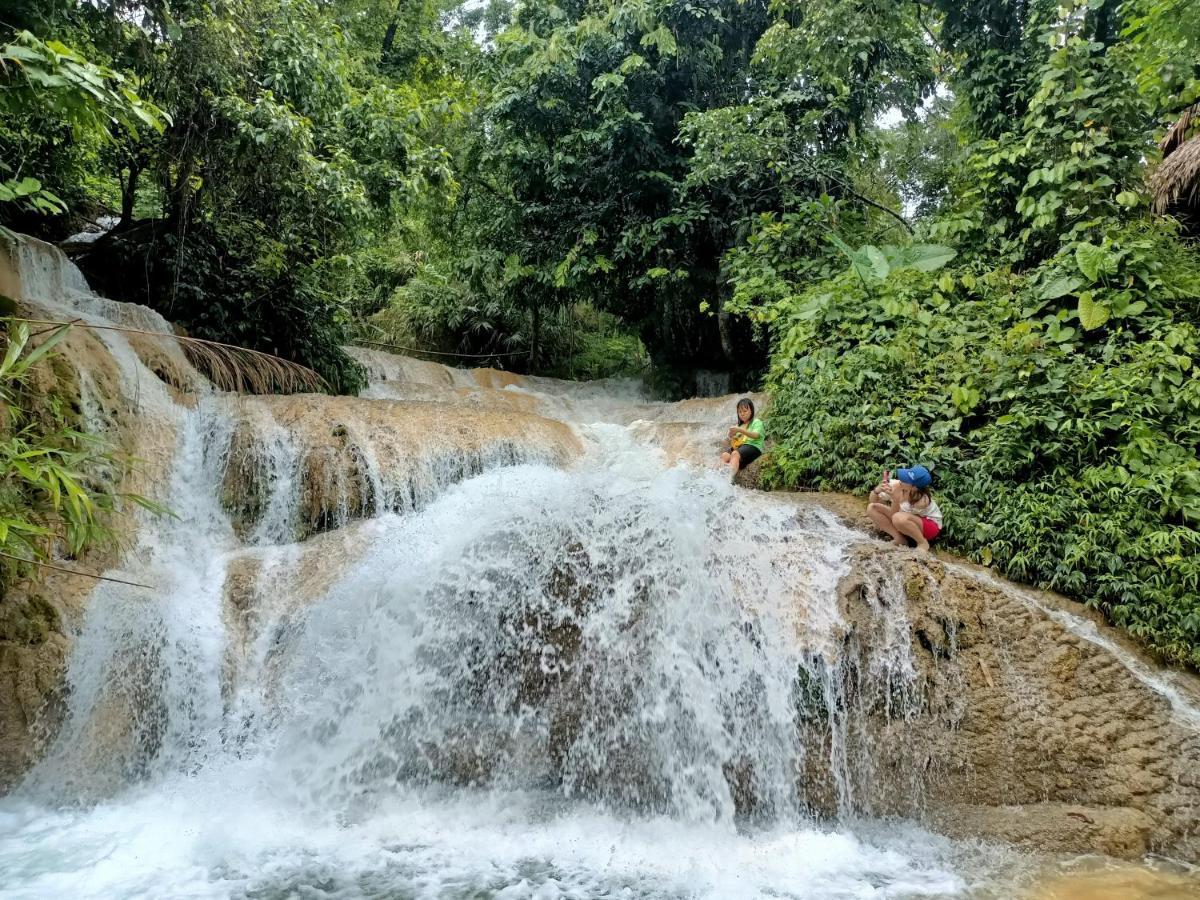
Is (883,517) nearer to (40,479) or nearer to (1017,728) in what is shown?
(1017,728)

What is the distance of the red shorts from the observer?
588 cm

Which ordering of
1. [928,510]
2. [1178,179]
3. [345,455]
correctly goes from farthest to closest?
[1178,179]
[345,455]
[928,510]

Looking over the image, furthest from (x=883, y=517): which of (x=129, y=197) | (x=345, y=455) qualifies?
(x=129, y=197)

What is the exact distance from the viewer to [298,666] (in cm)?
508

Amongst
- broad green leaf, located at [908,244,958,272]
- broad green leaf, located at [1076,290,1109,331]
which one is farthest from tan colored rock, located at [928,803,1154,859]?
broad green leaf, located at [908,244,958,272]

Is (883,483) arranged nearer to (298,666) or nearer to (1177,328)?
(1177,328)

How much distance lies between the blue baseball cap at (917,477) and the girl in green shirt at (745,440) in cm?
230

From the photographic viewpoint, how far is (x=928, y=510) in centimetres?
594

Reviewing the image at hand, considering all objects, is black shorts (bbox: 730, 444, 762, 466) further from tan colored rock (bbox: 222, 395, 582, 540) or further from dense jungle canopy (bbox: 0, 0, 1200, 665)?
tan colored rock (bbox: 222, 395, 582, 540)

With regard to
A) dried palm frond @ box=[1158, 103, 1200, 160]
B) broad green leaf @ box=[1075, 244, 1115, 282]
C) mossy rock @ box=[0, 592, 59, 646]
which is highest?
dried palm frond @ box=[1158, 103, 1200, 160]

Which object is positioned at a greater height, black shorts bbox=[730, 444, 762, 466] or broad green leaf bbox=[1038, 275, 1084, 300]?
broad green leaf bbox=[1038, 275, 1084, 300]

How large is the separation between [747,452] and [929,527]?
8.16ft

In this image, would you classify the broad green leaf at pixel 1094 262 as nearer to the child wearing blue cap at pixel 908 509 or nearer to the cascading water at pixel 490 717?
the child wearing blue cap at pixel 908 509

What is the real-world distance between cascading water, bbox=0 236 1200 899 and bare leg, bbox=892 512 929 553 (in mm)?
561
